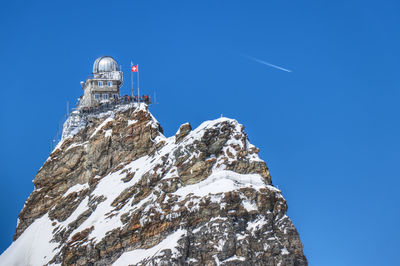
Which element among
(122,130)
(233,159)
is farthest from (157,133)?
(233,159)

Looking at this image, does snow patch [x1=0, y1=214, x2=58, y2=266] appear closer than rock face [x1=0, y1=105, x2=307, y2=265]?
No

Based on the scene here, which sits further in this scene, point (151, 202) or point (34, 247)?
point (34, 247)

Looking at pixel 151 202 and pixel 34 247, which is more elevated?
pixel 34 247

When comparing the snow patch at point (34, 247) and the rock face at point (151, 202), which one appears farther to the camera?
the snow patch at point (34, 247)

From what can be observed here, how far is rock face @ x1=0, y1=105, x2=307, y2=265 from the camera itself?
157250 millimetres

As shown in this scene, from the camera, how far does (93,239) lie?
170 metres

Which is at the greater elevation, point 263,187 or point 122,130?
point 122,130

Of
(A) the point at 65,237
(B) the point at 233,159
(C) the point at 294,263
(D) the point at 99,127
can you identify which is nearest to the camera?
(C) the point at 294,263

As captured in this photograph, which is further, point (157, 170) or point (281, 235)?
point (157, 170)

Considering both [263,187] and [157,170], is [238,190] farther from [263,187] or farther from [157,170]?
[157,170]

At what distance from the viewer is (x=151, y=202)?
16750 cm

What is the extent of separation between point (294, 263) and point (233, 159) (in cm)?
2126

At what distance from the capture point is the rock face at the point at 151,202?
15725cm

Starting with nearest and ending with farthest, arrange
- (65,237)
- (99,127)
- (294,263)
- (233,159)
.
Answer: (294,263)
(233,159)
(65,237)
(99,127)
